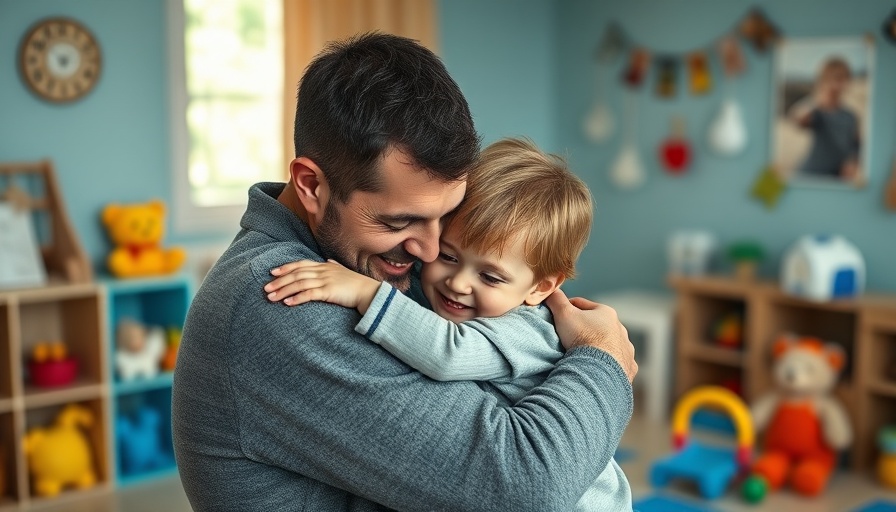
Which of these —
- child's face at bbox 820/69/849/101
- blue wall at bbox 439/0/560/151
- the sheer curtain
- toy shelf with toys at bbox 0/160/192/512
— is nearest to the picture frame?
toy shelf with toys at bbox 0/160/192/512

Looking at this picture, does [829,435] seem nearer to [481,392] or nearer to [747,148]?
[747,148]

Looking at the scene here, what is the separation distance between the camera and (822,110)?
4.43 m

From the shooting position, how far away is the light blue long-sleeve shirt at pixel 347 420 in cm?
119

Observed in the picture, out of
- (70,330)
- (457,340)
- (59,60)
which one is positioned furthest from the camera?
(70,330)

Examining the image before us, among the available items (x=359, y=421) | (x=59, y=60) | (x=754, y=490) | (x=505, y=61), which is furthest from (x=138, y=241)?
(x=359, y=421)

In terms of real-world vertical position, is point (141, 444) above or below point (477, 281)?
below

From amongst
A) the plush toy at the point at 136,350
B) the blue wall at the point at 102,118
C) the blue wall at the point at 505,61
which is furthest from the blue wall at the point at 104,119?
the blue wall at the point at 505,61

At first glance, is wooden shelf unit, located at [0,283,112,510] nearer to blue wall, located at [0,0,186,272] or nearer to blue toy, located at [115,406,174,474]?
blue toy, located at [115,406,174,474]

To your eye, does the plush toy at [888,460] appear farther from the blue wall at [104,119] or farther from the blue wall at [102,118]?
the blue wall at [102,118]

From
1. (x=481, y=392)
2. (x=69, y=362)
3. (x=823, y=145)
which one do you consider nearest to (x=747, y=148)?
(x=823, y=145)

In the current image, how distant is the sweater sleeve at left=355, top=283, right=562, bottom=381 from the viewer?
1.27 meters

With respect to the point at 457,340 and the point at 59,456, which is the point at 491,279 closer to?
the point at 457,340

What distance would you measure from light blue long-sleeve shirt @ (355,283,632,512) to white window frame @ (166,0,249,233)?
2.95m

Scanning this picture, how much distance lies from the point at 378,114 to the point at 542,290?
50 centimetres
